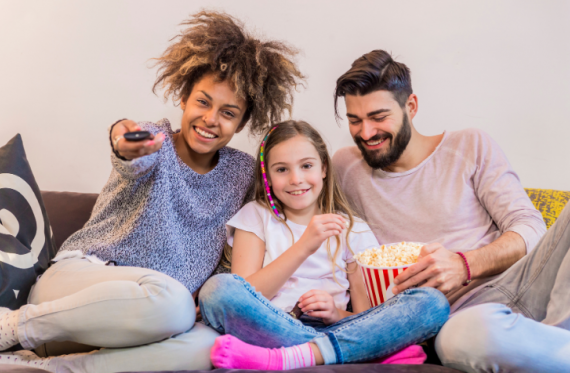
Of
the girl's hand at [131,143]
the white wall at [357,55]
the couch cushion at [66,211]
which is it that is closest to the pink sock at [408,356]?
the girl's hand at [131,143]

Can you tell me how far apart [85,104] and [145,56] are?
0.37 metres

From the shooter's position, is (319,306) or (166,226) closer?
(319,306)

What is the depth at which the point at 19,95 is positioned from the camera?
2133 mm

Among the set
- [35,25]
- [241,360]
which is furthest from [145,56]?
[241,360]

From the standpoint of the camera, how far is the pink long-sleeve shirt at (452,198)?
1.53m

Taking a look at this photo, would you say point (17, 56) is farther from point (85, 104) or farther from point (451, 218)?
point (451, 218)

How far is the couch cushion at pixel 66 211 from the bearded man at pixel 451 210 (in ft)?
3.50

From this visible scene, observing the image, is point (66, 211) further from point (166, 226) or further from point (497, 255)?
point (497, 255)

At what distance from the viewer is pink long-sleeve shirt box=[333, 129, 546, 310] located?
153 centimetres

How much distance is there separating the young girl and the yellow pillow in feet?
2.39

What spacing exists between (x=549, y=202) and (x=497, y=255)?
1.98ft

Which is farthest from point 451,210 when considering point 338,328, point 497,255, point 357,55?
point 357,55

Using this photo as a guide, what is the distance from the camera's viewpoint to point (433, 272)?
49.1 inches

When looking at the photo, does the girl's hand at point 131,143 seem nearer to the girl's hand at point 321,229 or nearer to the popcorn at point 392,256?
the girl's hand at point 321,229
